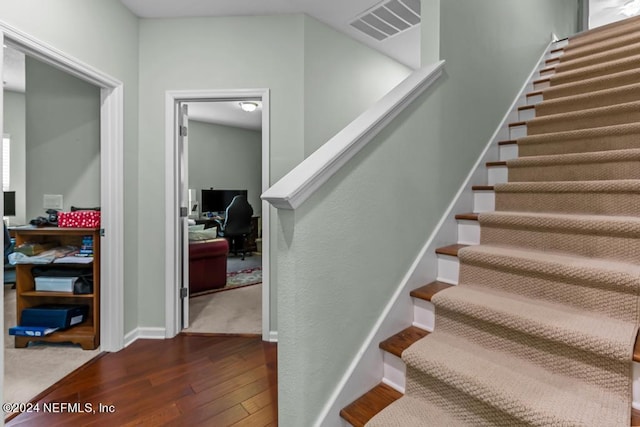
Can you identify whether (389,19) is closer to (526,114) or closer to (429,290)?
(526,114)

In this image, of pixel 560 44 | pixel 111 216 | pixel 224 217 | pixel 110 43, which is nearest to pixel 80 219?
pixel 111 216

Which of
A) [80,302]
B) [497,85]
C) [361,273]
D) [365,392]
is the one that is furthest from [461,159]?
[80,302]

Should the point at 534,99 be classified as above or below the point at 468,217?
above

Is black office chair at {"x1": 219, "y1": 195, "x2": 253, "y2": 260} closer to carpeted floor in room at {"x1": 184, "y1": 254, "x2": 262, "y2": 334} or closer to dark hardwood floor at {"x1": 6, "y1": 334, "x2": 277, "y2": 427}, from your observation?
carpeted floor in room at {"x1": 184, "y1": 254, "x2": 262, "y2": 334}

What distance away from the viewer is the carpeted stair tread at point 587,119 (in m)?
1.82

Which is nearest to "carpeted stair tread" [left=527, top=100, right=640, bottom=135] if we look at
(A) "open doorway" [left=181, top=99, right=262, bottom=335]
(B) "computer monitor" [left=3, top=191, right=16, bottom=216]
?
(A) "open doorway" [left=181, top=99, right=262, bottom=335]

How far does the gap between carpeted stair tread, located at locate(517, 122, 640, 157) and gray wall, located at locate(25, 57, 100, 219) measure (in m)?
Answer: 3.19

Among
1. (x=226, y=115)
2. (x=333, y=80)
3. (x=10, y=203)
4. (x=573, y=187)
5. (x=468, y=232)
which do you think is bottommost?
(x=468, y=232)

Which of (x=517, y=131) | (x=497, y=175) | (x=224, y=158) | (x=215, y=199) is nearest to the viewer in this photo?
(x=497, y=175)

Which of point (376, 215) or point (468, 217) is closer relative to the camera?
point (376, 215)

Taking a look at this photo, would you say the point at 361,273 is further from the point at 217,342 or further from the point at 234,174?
the point at 234,174

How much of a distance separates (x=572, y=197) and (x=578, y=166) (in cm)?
25

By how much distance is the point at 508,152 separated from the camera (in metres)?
Answer: 2.22

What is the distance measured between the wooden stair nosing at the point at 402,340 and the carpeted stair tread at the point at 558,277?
35cm
